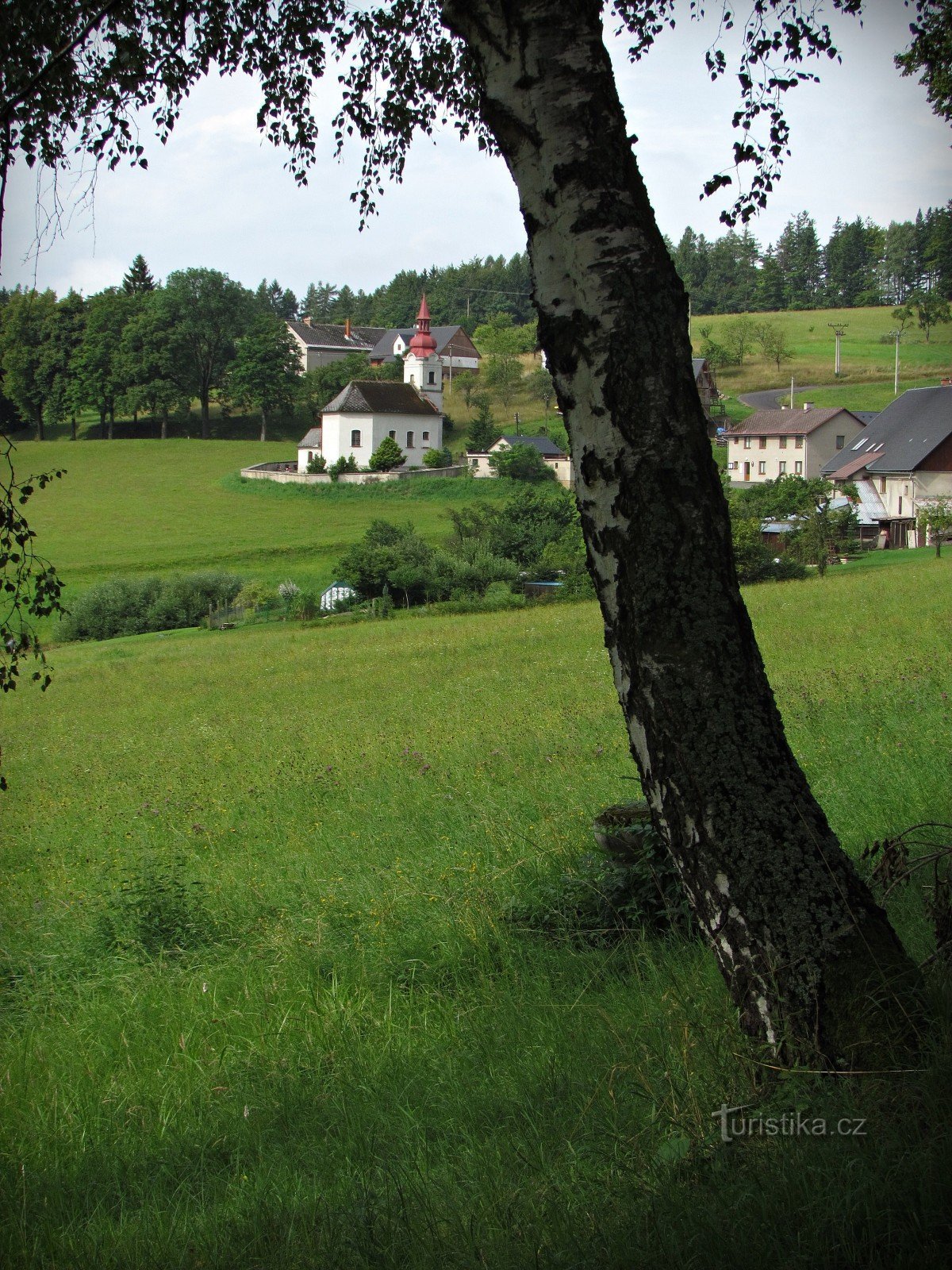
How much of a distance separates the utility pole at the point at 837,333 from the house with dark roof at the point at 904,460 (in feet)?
151

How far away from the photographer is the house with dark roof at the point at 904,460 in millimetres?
49344

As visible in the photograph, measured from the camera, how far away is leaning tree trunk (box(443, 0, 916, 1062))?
2896 millimetres

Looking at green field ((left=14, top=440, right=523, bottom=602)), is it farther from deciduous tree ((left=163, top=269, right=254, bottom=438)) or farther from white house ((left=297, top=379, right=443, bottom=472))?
deciduous tree ((left=163, top=269, right=254, bottom=438))

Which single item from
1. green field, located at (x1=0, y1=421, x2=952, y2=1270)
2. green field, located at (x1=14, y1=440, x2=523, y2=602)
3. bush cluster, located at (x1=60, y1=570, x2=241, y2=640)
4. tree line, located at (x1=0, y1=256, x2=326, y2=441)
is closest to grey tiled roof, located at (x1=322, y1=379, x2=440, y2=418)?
green field, located at (x1=14, y1=440, x2=523, y2=602)

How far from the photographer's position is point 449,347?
12462 cm

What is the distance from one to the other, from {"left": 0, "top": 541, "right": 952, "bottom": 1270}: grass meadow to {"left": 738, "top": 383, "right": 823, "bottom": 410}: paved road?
292 ft

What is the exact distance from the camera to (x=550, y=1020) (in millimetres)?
3725

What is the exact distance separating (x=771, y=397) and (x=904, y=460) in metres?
46.5

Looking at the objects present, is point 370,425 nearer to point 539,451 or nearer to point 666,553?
point 539,451

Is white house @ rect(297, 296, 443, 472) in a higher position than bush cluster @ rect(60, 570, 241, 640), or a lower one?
higher

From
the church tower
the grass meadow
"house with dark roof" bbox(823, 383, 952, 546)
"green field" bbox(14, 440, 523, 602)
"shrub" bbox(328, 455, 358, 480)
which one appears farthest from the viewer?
the church tower

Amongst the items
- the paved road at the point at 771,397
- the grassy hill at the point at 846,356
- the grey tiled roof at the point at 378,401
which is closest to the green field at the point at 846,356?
the grassy hill at the point at 846,356

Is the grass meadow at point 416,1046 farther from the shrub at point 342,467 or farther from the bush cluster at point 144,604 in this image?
the shrub at point 342,467

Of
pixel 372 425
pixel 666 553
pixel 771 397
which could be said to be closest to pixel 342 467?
pixel 372 425
